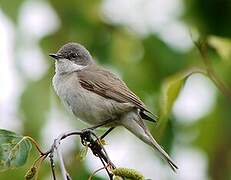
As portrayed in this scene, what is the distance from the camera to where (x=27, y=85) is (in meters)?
6.10

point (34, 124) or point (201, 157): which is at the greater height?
point (34, 124)

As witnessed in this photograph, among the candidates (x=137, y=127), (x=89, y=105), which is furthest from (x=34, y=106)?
(x=137, y=127)

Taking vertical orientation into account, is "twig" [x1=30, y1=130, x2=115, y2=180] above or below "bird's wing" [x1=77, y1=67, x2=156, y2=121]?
above

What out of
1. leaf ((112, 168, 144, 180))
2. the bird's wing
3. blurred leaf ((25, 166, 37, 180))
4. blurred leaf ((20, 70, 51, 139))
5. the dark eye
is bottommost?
blurred leaf ((20, 70, 51, 139))

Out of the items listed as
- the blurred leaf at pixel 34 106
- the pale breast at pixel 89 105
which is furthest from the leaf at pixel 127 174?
the blurred leaf at pixel 34 106

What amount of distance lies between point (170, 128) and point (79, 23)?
4.61ft

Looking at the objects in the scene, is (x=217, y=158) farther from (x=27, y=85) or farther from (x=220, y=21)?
(x=27, y=85)

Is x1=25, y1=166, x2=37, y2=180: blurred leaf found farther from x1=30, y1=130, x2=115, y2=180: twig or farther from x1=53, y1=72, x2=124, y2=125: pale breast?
x1=53, y1=72, x2=124, y2=125: pale breast

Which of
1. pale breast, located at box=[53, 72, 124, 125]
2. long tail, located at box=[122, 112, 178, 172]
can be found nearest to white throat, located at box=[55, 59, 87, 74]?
pale breast, located at box=[53, 72, 124, 125]

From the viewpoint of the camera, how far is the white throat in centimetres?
600

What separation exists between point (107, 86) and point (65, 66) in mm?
647

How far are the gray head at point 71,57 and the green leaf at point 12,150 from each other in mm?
2838

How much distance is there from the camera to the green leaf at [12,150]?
3018 mm

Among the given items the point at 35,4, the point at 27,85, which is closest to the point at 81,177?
the point at 27,85
